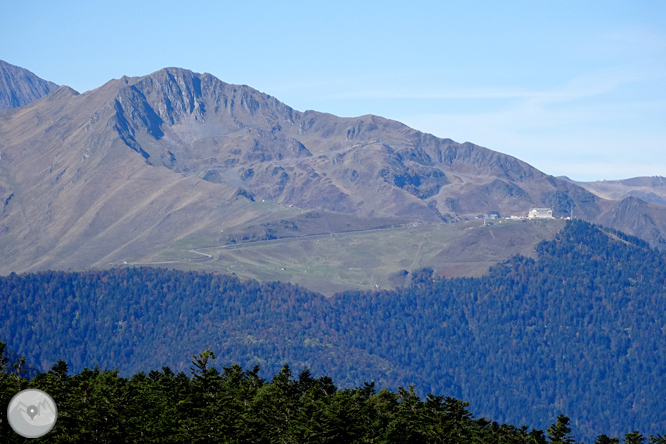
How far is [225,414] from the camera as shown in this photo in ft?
348

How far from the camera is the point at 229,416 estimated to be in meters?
106

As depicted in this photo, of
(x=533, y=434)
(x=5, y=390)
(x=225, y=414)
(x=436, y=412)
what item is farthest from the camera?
(x=533, y=434)

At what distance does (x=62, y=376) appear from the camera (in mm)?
134375

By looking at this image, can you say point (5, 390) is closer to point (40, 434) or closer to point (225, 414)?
point (40, 434)

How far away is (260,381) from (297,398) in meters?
20.4

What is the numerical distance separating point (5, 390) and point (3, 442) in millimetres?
6758

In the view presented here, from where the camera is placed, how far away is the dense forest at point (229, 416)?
3981 inches

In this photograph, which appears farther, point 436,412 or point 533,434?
point 533,434

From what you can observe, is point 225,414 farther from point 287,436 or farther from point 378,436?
point 378,436

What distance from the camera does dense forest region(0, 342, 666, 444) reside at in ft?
332

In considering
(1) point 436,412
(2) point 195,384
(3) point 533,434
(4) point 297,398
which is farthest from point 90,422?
(3) point 533,434

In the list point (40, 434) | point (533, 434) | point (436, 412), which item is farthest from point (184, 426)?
→ point (533, 434)

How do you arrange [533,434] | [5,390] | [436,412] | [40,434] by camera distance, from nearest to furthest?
[40,434]
[5,390]
[436,412]
[533,434]

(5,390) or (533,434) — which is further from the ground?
(5,390)
